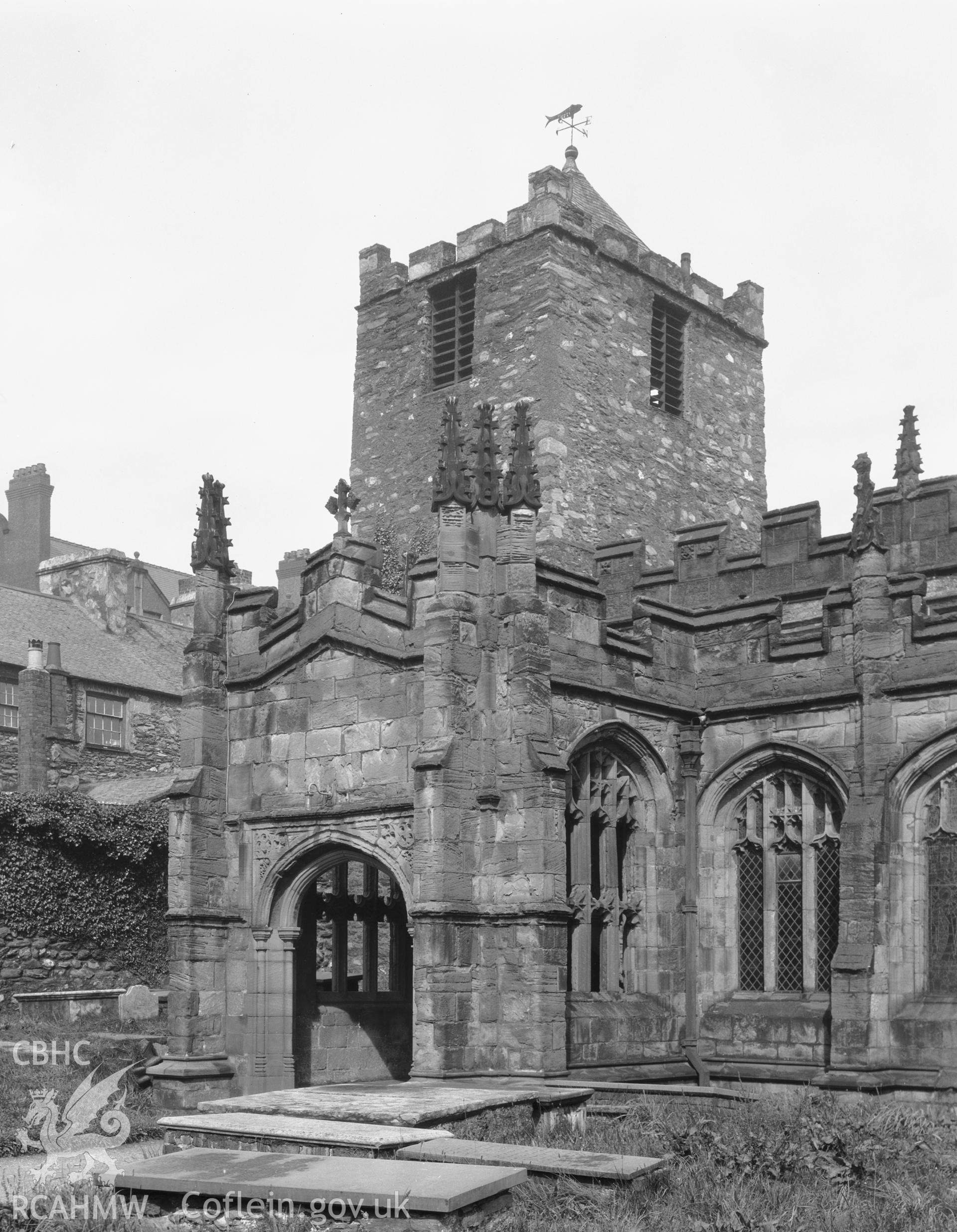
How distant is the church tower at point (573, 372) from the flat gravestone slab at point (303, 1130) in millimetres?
15054

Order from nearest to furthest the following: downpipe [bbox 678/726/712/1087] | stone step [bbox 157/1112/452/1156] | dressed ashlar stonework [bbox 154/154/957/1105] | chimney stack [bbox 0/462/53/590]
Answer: stone step [bbox 157/1112/452/1156] → dressed ashlar stonework [bbox 154/154/957/1105] → downpipe [bbox 678/726/712/1087] → chimney stack [bbox 0/462/53/590]

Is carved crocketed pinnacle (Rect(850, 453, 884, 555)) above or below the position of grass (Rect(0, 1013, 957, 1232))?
above

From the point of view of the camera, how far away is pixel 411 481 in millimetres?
29375

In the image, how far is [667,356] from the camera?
30.4 metres

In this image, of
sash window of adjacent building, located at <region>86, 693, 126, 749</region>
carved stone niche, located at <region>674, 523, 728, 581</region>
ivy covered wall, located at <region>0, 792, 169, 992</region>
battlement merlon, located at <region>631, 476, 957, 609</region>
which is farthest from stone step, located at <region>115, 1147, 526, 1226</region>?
sash window of adjacent building, located at <region>86, 693, 126, 749</region>

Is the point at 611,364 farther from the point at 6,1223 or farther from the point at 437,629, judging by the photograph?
the point at 6,1223

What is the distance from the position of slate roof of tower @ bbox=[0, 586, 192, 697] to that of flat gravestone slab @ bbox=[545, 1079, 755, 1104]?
22383mm

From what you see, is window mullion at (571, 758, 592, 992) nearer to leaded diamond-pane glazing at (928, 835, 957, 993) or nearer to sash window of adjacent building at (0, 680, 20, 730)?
leaded diamond-pane glazing at (928, 835, 957, 993)

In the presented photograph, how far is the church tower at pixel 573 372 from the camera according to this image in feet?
90.9

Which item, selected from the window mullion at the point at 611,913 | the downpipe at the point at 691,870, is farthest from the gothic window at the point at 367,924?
the downpipe at the point at 691,870

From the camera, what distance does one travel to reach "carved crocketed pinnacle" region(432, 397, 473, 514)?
16.8 meters

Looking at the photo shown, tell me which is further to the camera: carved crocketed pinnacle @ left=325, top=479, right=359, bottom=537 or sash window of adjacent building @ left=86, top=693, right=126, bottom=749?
sash window of adjacent building @ left=86, top=693, right=126, bottom=749

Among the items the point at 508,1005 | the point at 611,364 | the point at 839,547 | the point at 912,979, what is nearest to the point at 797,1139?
the point at 508,1005

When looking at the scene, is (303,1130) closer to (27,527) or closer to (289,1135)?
(289,1135)
